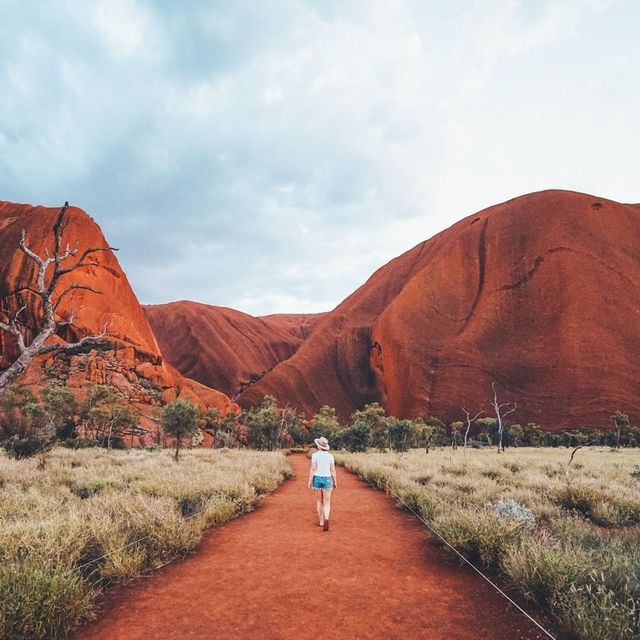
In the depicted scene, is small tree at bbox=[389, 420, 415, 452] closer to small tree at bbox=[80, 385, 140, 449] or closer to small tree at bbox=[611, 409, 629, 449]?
small tree at bbox=[611, 409, 629, 449]

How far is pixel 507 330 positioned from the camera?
211ft

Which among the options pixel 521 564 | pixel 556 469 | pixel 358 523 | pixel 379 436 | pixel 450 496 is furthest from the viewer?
pixel 379 436

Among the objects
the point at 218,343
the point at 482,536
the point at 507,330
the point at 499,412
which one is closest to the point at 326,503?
the point at 482,536

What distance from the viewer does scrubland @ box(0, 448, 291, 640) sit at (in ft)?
11.6

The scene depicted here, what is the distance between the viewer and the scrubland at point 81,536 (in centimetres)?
353

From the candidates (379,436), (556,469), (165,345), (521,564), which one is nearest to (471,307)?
(379,436)

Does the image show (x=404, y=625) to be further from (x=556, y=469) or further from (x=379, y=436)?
(x=379, y=436)

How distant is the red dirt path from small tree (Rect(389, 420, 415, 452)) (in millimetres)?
37275

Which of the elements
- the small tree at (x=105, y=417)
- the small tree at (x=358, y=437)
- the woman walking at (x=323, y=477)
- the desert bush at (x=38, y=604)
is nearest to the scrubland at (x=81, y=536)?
the desert bush at (x=38, y=604)

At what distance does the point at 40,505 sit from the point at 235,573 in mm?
4429

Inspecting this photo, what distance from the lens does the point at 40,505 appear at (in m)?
7.23

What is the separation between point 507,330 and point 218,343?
243ft

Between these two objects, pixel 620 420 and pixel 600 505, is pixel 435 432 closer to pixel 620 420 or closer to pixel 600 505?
pixel 620 420

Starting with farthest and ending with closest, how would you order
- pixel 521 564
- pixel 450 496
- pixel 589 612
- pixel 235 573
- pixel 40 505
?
pixel 450 496 < pixel 40 505 < pixel 235 573 < pixel 521 564 < pixel 589 612
